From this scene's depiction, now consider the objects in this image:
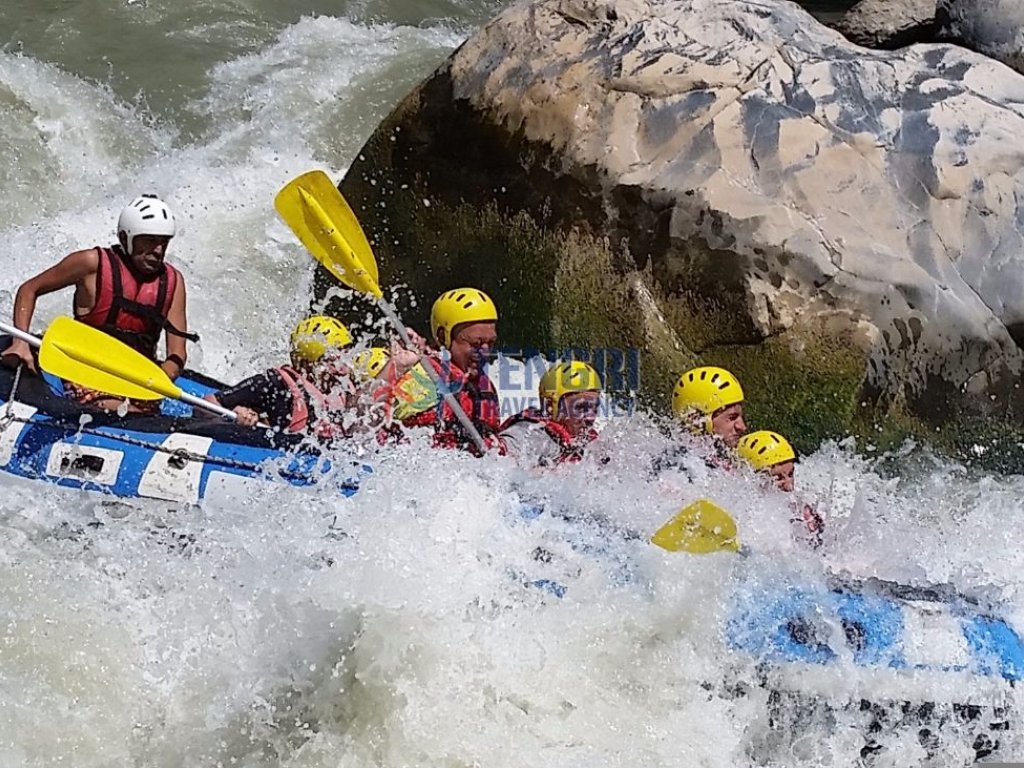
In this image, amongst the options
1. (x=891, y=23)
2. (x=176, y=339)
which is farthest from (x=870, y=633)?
(x=891, y=23)

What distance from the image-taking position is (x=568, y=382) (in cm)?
418

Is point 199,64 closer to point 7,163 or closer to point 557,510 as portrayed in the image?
point 7,163

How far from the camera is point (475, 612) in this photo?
3.50 metres

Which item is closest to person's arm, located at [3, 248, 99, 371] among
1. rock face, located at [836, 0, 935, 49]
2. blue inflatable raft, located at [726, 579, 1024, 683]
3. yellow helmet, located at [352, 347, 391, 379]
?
yellow helmet, located at [352, 347, 391, 379]

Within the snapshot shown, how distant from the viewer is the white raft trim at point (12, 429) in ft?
13.4

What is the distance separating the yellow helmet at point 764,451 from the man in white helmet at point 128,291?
2138 millimetres

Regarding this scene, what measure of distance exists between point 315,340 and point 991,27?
4.22 metres

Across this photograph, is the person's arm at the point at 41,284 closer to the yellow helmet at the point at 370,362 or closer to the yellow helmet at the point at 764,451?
the yellow helmet at the point at 370,362

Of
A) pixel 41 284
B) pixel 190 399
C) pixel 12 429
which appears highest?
pixel 41 284

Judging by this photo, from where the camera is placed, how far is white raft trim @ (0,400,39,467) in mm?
4078

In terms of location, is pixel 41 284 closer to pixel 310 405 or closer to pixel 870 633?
pixel 310 405

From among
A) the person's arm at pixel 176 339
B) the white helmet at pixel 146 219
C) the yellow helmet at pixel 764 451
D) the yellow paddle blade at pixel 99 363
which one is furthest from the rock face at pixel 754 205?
the yellow paddle blade at pixel 99 363

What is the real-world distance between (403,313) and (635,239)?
1262 millimetres

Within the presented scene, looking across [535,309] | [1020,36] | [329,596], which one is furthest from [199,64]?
[329,596]
